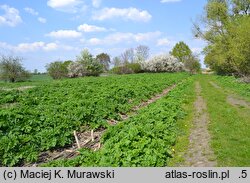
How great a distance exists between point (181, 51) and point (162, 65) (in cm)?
2169

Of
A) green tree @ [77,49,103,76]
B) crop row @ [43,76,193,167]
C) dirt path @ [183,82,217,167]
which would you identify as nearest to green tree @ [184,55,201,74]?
green tree @ [77,49,103,76]

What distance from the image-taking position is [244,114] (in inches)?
609

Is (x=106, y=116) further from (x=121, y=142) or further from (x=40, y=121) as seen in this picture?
(x=121, y=142)

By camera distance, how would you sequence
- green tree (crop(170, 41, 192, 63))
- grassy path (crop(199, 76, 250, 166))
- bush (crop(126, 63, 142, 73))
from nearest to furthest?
grassy path (crop(199, 76, 250, 166)) < bush (crop(126, 63, 142, 73)) < green tree (crop(170, 41, 192, 63))

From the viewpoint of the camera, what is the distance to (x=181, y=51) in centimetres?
11038

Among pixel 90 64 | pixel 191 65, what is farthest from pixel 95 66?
pixel 191 65

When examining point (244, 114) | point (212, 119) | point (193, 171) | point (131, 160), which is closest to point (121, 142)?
point (131, 160)

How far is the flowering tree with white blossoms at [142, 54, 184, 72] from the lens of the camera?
9169 centimetres

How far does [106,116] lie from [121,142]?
5.25 m

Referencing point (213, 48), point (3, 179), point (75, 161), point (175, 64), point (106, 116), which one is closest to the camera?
point (3, 179)

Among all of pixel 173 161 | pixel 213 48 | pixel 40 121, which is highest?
pixel 213 48

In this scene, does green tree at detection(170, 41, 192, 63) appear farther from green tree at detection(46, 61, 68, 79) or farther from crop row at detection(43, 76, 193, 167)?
crop row at detection(43, 76, 193, 167)

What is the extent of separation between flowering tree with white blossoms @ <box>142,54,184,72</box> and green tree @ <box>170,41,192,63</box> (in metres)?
16.7

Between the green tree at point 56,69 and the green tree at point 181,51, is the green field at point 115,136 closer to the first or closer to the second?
the green tree at point 56,69
